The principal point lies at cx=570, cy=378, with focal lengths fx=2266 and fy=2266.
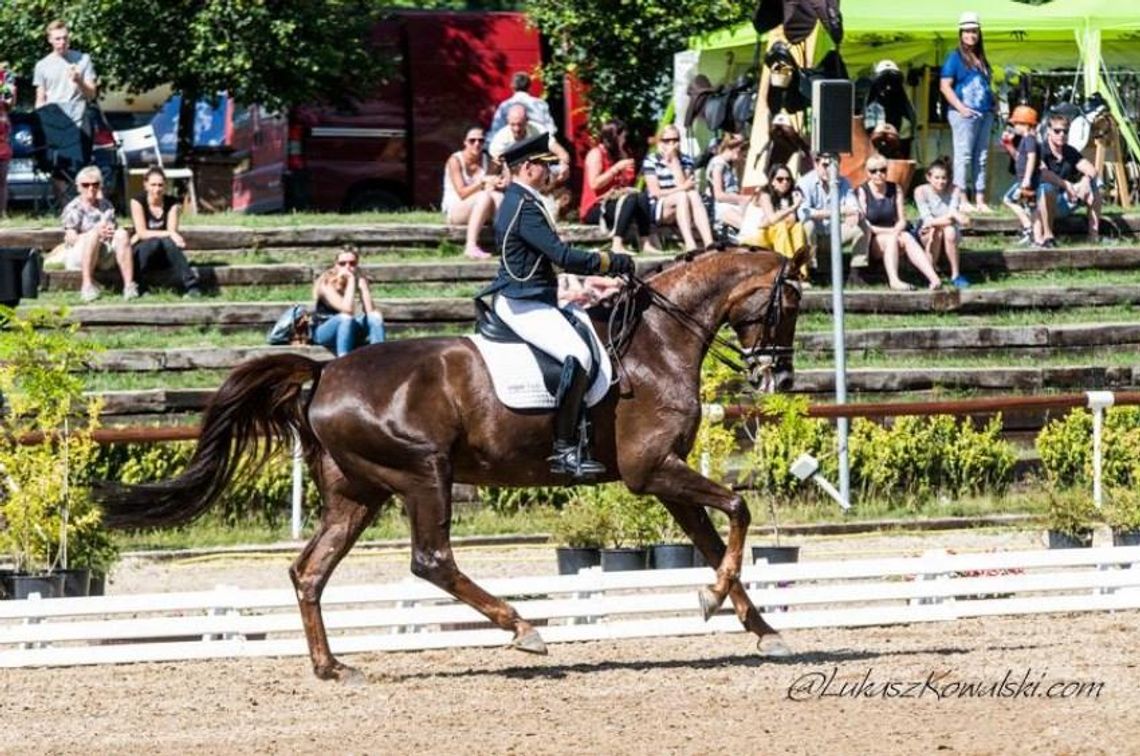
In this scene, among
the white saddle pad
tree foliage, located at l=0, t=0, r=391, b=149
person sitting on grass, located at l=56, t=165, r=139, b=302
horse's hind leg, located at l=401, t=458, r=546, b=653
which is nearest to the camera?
horse's hind leg, located at l=401, t=458, r=546, b=653

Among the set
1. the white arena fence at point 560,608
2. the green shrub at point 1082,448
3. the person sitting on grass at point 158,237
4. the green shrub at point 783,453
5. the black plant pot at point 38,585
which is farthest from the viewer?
the person sitting on grass at point 158,237

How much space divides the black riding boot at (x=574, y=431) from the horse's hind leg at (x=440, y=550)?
551 mm

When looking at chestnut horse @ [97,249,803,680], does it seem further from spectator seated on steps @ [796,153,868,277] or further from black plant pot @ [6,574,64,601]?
spectator seated on steps @ [796,153,868,277]

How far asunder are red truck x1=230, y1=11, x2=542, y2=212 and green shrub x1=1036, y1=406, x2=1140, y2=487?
1136 cm

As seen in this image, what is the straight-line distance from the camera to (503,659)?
11.4 m

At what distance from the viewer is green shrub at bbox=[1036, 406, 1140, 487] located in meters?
16.6

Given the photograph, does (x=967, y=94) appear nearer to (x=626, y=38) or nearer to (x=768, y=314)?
(x=626, y=38)

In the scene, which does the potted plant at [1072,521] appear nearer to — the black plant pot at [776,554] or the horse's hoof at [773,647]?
the black plant pot at [776,554]

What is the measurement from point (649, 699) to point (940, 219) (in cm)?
1139

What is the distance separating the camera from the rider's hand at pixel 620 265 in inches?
412

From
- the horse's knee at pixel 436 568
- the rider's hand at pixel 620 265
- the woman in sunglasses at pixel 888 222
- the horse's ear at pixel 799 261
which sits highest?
the rider's hand at pixel 620 265

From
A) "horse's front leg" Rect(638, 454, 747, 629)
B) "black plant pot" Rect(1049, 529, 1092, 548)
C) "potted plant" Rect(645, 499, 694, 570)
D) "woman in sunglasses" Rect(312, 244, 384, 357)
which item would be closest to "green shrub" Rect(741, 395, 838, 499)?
"potted plant" Rect(645, 499, 694, 570)

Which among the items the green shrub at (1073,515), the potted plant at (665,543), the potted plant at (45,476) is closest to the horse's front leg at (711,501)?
the potted plant at (665,543)

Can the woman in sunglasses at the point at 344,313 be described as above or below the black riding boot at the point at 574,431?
below
